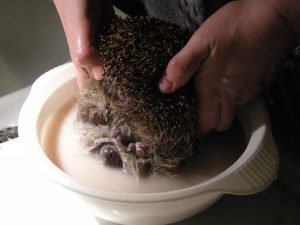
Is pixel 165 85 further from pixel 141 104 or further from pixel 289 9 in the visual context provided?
pixel 289 9

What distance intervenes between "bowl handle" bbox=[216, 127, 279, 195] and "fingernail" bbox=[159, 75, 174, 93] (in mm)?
102

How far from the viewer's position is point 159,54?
0.43 metres

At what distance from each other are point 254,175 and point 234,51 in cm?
12

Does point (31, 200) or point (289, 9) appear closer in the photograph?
point (289, 9)

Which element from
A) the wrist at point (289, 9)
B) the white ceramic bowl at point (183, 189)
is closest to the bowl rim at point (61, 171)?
the white ceramic bowl at point (183, 189)

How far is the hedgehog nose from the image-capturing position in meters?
0.47

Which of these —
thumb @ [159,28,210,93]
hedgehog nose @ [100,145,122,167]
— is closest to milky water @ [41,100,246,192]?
hedgehog nose @ [100,145,122,167]

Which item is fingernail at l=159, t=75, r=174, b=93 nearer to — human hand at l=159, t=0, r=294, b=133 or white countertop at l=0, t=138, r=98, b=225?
human hand at l=159, t=0, r=294, b=133

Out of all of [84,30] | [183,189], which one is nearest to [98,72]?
[84,30]

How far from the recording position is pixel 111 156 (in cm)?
47

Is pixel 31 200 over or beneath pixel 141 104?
beneath

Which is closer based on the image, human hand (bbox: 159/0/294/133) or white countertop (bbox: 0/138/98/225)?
human hand (bbox: 159/0/294/133)

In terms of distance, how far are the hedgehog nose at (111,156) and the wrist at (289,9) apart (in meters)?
0.22

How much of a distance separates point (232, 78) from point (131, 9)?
399mm
